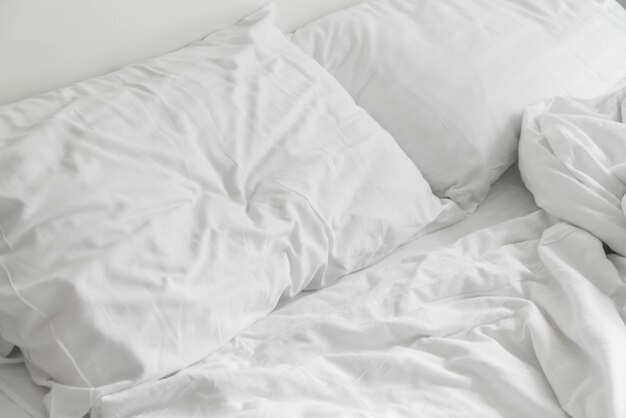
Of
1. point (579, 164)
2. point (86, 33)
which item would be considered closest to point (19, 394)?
point (86, 33)

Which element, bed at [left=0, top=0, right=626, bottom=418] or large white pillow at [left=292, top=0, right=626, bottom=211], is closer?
bed at [left=0, top=0, right=626, bottom=418]

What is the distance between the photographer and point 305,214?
4.09 ft

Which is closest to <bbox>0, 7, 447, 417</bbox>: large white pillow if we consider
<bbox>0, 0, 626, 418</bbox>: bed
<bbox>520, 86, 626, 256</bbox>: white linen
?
<bbox>0, 0, 626, 418</bbox>: bed

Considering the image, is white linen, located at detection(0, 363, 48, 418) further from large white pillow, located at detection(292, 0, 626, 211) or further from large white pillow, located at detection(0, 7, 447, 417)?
large white pillow, located at detection(292, 0, 626, 211)

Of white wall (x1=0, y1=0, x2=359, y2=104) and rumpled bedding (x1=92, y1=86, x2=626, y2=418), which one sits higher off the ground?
white wall (x1=0, y1=0, x2=359, y2=104)

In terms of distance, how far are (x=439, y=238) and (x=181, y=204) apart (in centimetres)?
46

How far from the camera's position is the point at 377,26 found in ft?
5.25

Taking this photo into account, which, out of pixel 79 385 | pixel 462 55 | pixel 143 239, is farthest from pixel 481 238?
pixel 79 385

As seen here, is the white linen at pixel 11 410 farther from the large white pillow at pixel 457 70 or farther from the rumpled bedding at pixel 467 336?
the large white pillow at pixel 457 70

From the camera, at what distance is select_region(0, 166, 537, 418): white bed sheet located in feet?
3.47

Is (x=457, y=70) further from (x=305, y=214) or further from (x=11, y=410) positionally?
(x=11, y=410)

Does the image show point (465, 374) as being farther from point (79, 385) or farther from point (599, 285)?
point (79, 385)

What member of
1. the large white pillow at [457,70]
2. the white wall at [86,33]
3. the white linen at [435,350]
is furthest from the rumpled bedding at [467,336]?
the white wall at [86,33]

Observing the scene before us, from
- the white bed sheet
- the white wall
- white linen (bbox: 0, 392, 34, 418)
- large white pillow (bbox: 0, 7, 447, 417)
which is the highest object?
the white wall
